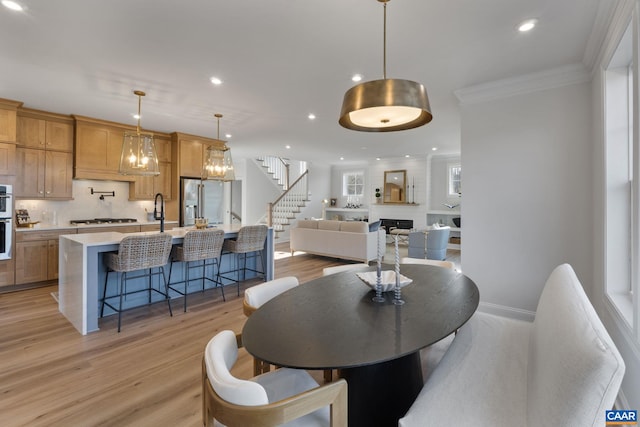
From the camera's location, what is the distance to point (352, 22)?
2250mm

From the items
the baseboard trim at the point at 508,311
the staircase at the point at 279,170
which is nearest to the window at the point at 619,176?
the baseboard trim at the point at 508,311

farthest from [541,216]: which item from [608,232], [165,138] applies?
[165,138]

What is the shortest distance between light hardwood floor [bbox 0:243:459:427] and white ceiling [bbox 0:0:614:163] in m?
2.62

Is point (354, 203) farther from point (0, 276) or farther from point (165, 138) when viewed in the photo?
point (0, 276)

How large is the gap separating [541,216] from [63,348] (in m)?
4.74

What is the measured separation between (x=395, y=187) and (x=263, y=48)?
7.78 metres

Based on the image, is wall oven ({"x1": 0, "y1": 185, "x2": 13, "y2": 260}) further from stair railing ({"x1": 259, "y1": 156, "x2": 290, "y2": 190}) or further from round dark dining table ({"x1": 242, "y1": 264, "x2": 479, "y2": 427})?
stair railing ({"x1": 259, "y1": 156, "x2": 290, "y2": 190})

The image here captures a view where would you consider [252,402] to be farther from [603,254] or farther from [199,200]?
[199,200]

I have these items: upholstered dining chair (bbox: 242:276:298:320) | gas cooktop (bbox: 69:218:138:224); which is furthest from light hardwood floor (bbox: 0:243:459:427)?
gas cooktop (bbox: 69:218:138:224)

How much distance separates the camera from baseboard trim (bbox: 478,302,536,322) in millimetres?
3252

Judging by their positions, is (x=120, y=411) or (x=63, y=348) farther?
(x=63, y=348)

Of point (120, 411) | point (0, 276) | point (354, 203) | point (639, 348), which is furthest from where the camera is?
point (354, 203)

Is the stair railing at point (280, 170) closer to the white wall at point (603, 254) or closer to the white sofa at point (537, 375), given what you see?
the white wall at point (603, 254)

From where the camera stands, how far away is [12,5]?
6.86ft
